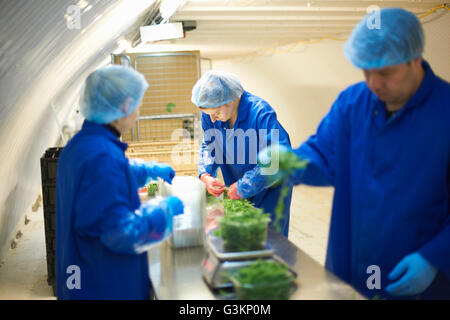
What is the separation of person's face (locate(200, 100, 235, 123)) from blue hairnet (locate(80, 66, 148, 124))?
1.07 meters

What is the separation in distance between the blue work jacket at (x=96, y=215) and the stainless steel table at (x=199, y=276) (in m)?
0.12

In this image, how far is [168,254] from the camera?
6.56 ft

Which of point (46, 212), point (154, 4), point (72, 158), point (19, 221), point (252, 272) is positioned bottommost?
point (19, 221)

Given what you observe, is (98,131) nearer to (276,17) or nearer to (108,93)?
(108,93)

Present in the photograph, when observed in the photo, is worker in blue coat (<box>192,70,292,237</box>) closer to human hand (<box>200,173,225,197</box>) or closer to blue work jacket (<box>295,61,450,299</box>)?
human hand (<box>200,173,225,197</box>)

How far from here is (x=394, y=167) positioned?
1.60 m

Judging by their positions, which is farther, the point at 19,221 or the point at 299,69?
the point at 299,69

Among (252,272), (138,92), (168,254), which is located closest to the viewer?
(252,272)

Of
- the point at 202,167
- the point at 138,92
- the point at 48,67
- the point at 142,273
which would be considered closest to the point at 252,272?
the point at 142,273

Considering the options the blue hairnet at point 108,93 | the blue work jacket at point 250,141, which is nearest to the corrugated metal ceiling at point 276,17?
the blue work jacket at point 250,141

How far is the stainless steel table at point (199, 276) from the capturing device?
Answer: 154cm

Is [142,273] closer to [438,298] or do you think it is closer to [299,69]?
[438,298]
